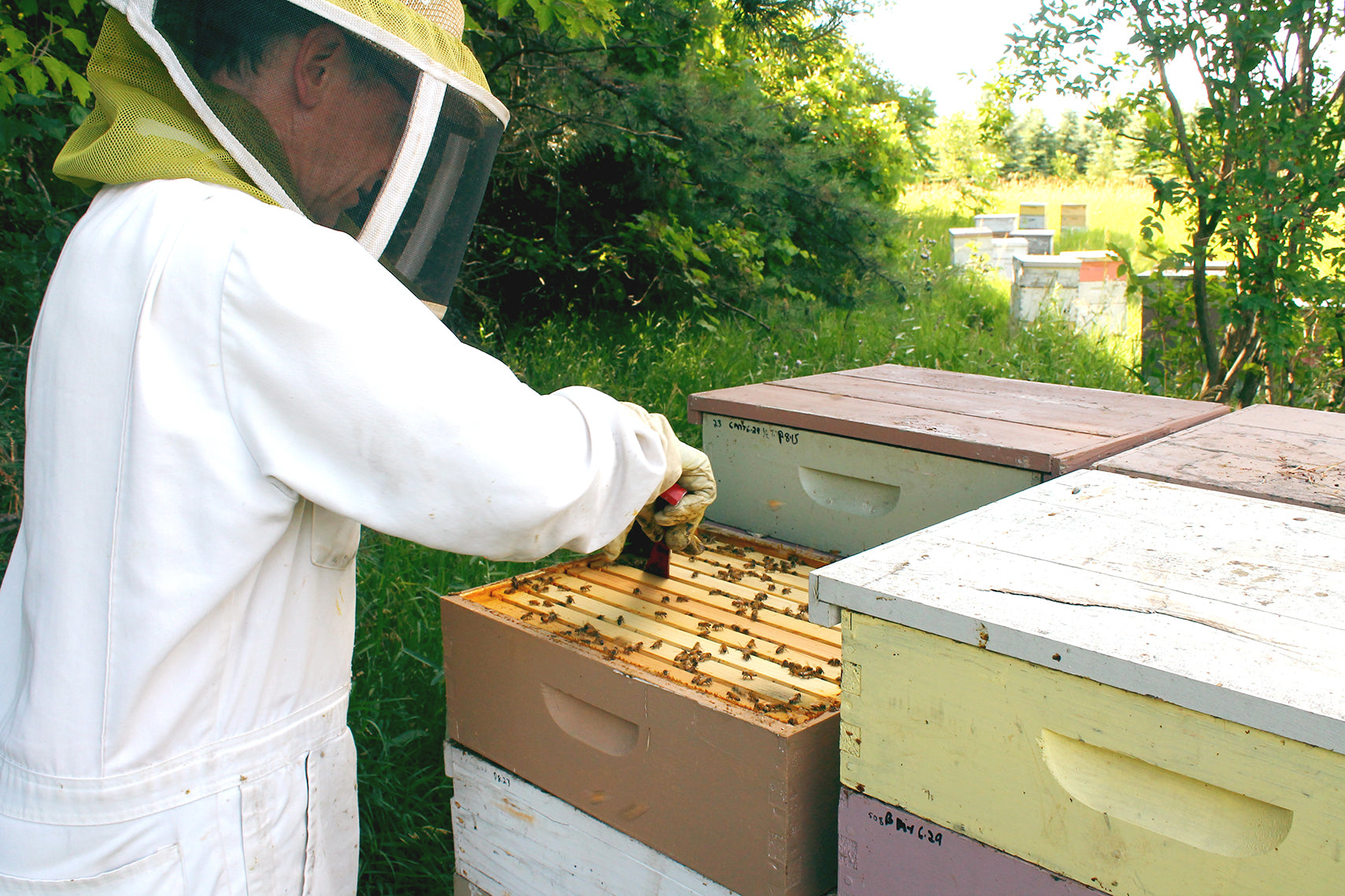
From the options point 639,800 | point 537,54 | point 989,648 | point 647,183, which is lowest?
point 639,800

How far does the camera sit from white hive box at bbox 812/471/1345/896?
2.74 feet

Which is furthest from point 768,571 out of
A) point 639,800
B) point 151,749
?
point 151,749

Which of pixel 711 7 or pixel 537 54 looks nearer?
pixel 537 54

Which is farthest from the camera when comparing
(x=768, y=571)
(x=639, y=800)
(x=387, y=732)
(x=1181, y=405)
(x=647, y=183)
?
(x=647, y=183)

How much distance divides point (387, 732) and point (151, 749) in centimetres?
131

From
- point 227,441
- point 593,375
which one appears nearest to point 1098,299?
point 593,375

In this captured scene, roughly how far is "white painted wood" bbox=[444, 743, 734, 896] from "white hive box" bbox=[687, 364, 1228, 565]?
0.69 m

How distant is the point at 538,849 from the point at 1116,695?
99 centimetres

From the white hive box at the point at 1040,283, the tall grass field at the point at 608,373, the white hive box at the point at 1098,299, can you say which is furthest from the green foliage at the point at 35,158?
the white hive box at the point at 1040,283

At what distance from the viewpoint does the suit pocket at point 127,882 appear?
1.13 m

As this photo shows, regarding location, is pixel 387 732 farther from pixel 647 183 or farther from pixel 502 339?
pixel 647 183

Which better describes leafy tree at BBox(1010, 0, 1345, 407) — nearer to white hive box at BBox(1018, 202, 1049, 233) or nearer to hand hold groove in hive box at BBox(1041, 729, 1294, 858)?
hand hold groove in hive box at BBox(1041, 729, 1294, 858)

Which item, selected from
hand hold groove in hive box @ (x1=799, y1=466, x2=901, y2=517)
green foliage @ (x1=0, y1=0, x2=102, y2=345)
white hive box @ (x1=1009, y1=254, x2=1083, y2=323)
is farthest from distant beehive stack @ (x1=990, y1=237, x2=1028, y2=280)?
hand hold groove in hive box @ (x1=799, y1=466, x2=901, y2=517)

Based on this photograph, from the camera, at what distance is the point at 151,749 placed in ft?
3.74
